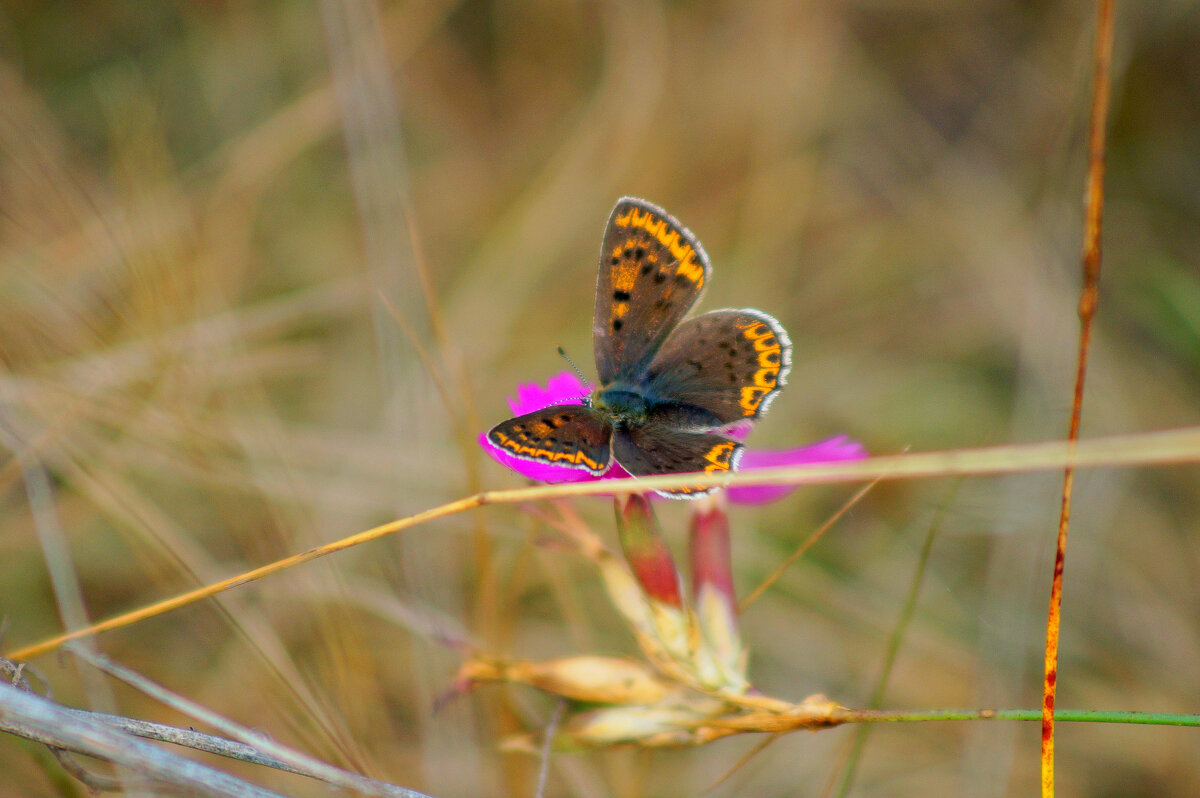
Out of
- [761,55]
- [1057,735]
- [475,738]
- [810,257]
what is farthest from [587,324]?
[1057,735]

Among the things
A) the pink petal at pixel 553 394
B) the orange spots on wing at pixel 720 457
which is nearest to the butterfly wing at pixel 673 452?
the orange spots on wing at pixel 720 457

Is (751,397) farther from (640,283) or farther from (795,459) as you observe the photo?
(640,283)

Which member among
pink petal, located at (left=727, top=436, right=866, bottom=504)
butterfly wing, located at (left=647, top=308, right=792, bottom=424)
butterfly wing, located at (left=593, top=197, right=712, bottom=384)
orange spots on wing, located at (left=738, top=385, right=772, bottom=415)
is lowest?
pink petal, located at (left=727, top=436, right=866, bottom=504)

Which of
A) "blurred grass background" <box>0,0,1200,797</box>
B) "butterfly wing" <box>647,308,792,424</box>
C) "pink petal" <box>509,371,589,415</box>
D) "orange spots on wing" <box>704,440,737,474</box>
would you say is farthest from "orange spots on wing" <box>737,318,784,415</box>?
"blurred grass background" <box>0,0,1200,797</box>

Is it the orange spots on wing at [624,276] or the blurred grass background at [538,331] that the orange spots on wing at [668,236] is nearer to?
the orange spots on wing at [624,276]

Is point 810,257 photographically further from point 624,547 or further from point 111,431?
point 111,431

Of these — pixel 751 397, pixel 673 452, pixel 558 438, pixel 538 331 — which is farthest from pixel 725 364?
pixel 538 331

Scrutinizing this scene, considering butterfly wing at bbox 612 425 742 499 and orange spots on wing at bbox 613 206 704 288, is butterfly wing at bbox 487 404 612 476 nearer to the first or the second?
butterfly wing at bbox 612 425 742 499
